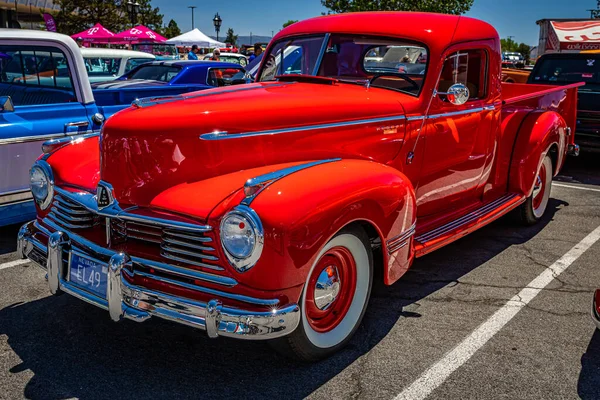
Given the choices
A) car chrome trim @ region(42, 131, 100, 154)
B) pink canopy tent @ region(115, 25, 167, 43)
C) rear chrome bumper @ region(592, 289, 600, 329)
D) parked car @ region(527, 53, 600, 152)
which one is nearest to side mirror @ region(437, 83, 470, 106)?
rear chrome bumper @ region(592, 289, 600, 329)

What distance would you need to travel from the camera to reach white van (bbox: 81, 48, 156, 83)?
12.1 m

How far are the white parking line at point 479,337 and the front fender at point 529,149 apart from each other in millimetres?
705

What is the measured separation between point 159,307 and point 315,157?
1233 mm

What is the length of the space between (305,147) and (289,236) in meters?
0.85

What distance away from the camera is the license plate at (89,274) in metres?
3.03

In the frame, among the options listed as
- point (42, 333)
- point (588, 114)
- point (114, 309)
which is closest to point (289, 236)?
point (114, 309)

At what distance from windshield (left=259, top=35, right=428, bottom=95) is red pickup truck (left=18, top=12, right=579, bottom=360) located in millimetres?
10

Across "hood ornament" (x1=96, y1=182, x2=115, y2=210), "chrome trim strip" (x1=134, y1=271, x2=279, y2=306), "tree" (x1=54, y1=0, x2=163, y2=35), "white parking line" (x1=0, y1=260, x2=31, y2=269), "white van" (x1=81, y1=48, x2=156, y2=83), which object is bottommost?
"white parking line" (x1=0, y1=260, x2=31, y2=269)

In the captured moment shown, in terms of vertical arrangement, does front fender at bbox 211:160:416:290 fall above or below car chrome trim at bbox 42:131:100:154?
below

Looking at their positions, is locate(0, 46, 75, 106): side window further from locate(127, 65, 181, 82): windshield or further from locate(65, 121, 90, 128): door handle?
locate(127, 65, 181, 82): windshield

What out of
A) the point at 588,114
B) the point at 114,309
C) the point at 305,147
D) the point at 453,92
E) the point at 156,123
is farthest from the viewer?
the point at 588,114

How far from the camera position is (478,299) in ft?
13.5

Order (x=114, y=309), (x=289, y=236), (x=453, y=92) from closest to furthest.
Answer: (x=289, y=236) < (x=114, y=309) < (x=453, y=92)

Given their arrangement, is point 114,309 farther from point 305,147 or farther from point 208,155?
point 305,147
